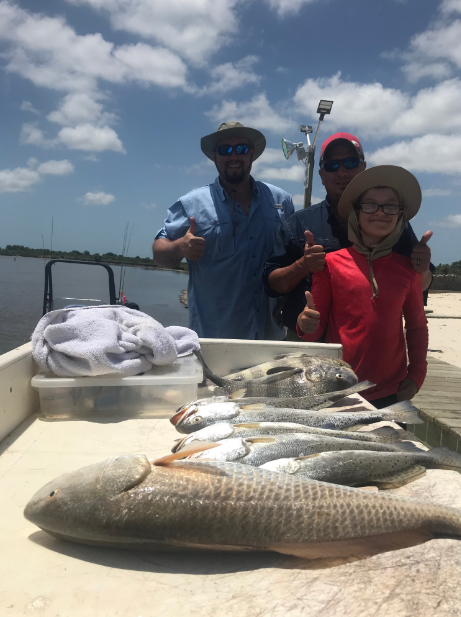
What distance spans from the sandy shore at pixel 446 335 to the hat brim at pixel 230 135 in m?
8.00

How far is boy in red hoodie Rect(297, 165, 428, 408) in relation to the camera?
3.23 meters

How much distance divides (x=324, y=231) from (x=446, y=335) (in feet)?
38.0

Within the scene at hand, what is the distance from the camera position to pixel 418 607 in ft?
3.92

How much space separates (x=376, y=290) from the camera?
10.5 ft

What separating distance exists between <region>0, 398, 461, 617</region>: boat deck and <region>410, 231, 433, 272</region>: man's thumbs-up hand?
231cm

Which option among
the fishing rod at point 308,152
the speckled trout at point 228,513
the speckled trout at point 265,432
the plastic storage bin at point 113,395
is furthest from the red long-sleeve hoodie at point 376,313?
the fishing rod at point 308,152

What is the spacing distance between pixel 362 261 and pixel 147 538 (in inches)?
101

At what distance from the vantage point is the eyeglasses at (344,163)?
12.4 feet

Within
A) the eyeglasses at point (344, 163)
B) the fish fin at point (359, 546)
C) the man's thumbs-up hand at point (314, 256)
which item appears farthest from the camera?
the eyeglasses at point (344, 163)

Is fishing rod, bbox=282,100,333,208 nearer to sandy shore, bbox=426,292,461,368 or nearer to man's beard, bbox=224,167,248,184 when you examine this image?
sandy shore, bbox=426,292,461,368

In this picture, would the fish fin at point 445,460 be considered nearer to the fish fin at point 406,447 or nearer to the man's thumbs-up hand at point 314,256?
the fish fin at point 406,447

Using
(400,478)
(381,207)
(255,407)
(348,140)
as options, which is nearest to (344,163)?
(348,140)

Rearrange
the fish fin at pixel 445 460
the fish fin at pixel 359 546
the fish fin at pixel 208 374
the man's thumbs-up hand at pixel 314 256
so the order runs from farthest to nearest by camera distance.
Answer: the man's thumbs-up hand at pixel 314 256 → the fish fin at pixel 208 374 → the fish fin at pixel 445 460 → the fish fin at pixel 359 546

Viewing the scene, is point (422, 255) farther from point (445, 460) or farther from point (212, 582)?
point (212, 582)
